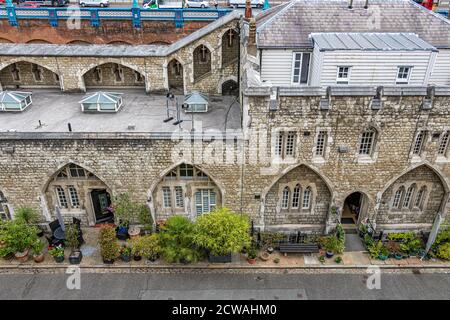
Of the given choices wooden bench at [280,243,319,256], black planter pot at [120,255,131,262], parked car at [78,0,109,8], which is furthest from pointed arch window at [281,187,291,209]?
parked car at [78,0,109,8]

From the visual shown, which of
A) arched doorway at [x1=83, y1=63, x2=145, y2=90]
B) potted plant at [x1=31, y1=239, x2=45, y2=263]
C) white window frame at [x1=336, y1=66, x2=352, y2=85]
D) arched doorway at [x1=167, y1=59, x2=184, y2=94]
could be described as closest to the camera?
potted plant at [x1=31, y1=239, x2=45, y2=263]

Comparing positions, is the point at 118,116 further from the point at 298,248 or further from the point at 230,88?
the point at 298,248

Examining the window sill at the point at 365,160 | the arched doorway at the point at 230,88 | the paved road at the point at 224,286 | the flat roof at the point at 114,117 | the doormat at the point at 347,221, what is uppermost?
the arched doorway at the point at 230,88

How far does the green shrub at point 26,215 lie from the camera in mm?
21156

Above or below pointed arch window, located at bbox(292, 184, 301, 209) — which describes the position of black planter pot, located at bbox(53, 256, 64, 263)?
below

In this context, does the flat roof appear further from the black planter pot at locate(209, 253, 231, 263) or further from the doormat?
the doormat

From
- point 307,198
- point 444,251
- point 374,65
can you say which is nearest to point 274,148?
point 307,198

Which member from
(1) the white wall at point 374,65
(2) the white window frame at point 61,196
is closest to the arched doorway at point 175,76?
(2) the white window frame at point 61,196

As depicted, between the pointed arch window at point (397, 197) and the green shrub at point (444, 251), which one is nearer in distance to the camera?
the green shrub at point (444, 251)

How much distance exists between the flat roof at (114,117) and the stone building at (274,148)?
0.12m

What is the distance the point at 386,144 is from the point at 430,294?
27.4ft

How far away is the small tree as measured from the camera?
755 inches

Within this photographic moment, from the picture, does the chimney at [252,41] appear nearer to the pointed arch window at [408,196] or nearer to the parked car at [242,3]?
the pointed arch window at [408,196]

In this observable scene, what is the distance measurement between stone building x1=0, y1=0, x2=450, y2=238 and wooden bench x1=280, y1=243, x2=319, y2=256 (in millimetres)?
1708
